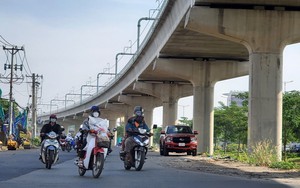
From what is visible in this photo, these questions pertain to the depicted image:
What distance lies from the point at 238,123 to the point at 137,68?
75.4 feet

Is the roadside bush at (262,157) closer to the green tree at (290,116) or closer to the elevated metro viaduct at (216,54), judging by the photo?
the elevated metro viaduct at (216,54)

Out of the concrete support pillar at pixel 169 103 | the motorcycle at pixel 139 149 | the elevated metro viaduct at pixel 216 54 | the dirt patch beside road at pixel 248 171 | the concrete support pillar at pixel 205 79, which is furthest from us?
the concrete support pillar at pixel 169 103

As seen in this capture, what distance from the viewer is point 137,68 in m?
56.9

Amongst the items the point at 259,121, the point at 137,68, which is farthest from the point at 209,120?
the point at 259,121

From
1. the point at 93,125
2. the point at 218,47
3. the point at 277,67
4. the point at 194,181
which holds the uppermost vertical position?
the point at 218,47

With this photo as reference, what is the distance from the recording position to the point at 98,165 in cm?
1451

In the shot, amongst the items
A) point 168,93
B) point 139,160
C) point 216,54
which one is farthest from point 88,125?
point 168,93

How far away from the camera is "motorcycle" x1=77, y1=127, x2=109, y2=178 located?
14398 mm

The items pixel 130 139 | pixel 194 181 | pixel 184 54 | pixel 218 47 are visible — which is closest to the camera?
pixel 194 181

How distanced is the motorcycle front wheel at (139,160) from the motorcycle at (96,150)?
2970 millimetres

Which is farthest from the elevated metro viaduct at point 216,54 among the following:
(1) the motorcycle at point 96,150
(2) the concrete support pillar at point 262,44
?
(1) the motorcycle at point 96,150

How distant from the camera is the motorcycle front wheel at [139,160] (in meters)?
17.7

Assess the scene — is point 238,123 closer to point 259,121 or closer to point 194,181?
point 259,121

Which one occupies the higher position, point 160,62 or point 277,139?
point 160,62
